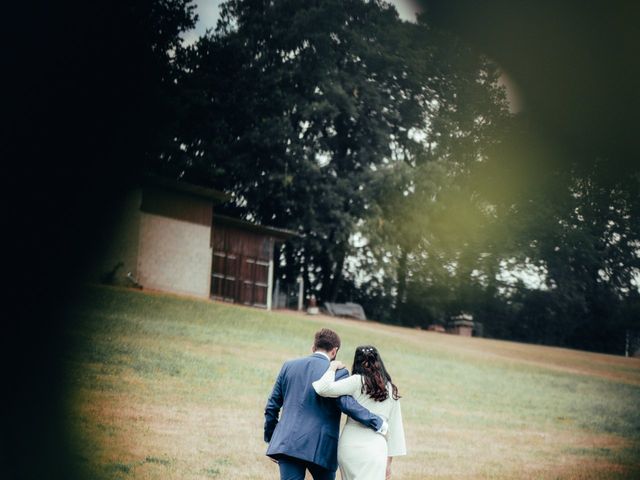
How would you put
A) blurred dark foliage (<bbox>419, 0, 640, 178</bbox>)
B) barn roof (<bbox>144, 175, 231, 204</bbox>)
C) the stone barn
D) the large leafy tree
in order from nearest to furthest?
blurred dark foliage (<bbox>419, 0, 640, 178</bbox>)
the stone barn
the large leafy tree
barn roof (<bbox>144, 175, 231, 204</bbox>)

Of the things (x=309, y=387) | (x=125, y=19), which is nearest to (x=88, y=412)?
(x=309, y=387)

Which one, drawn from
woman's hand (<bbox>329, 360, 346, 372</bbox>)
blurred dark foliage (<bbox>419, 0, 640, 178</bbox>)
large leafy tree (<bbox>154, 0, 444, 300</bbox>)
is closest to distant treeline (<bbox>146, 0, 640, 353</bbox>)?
large leafy tree (<bbox>154, 0, 444, 300</bbox>)

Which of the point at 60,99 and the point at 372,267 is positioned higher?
the point at 60,99

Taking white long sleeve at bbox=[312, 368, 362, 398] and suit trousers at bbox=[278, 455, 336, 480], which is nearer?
white long sleeve at bbox=[312, 368, 362, 398]

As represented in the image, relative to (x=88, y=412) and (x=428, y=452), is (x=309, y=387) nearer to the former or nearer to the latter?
(x=428, y=452)

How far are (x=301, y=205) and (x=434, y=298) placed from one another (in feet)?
10.6

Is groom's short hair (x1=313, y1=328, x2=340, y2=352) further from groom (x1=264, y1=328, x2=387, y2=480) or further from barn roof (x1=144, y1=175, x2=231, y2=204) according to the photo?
barn roof (x1=144, y1=175, x2=231, y2=204)

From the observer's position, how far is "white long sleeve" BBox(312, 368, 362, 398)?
362cm

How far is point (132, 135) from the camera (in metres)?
10.9

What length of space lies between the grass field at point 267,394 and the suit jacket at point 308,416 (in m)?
2.57

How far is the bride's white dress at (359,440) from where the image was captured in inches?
142

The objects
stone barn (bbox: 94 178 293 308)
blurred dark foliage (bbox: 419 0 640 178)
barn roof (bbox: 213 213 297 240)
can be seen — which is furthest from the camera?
barn roof (bbox: 213 213 297 240)

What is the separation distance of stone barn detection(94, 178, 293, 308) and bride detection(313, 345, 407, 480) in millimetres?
7948

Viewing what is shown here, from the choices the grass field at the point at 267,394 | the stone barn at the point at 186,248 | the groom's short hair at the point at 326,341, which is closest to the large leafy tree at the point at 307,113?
the stone barn at the point at 186,248
